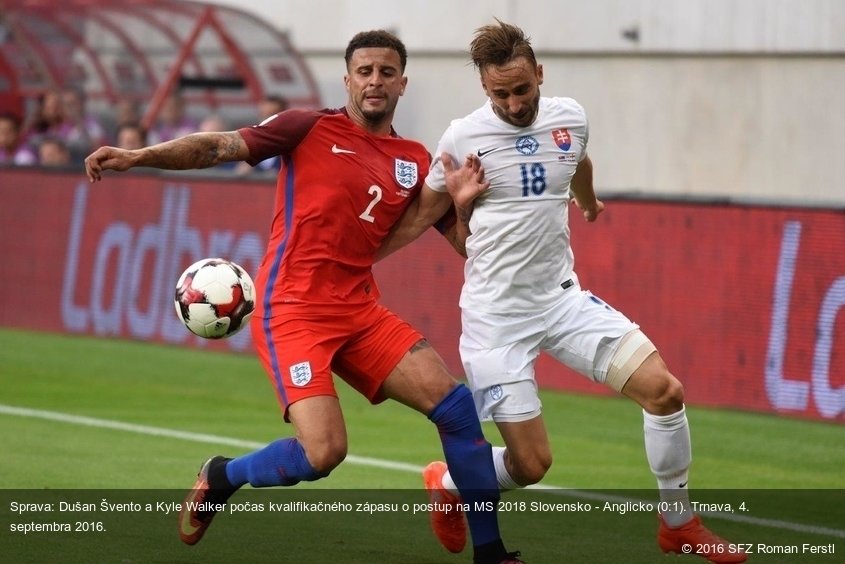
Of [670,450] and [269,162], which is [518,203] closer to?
[670,450]

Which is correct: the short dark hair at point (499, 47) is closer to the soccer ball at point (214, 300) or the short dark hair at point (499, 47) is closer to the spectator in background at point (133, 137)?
the soccer ball at point (214, 300)

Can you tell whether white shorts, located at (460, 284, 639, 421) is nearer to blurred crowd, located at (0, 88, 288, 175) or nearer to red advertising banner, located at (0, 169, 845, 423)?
red advertising banner, located at (0, 169, 845, 423)

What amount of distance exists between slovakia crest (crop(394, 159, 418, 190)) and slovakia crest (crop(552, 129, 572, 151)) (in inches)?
26.6

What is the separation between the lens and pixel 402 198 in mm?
7398

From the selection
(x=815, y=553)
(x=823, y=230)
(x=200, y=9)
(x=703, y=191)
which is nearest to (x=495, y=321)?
(x=815, y=553)

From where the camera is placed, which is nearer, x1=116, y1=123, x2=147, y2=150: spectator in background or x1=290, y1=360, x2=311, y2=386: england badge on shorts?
x1=290, y1=360, x2=311, y2=386: england badge on shorts

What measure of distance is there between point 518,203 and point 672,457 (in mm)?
1328

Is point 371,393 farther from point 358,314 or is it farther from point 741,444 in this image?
point 741,444

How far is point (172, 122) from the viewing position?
65.3 feet

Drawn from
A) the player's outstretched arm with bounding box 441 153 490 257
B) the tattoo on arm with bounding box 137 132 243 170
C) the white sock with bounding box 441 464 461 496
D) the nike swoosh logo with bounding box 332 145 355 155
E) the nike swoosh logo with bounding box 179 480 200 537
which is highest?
the tattoo on arm with bounding box 137 132 243 170

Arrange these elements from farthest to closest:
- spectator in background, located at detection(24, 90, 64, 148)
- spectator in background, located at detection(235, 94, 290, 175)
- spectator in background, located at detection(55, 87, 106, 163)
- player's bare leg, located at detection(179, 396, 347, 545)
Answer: spectator in background, located at detection(24, 90, 64, 148), spectator in background, located at detection(55, 87, 106, 163), spectator in background, located at detection(235, 94, 290, 175), player's bare leg, located at detection(179, 396, 347, 545)

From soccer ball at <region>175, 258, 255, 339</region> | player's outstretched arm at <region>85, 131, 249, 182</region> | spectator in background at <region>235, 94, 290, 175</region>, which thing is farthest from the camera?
spectator in background at <region>235, 94, 290, 175</region>

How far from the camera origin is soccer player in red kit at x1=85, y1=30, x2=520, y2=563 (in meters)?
7.05

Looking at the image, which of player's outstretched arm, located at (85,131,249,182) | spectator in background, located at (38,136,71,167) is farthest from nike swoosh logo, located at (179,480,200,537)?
spectator in background, located at (38,136,71,167)
